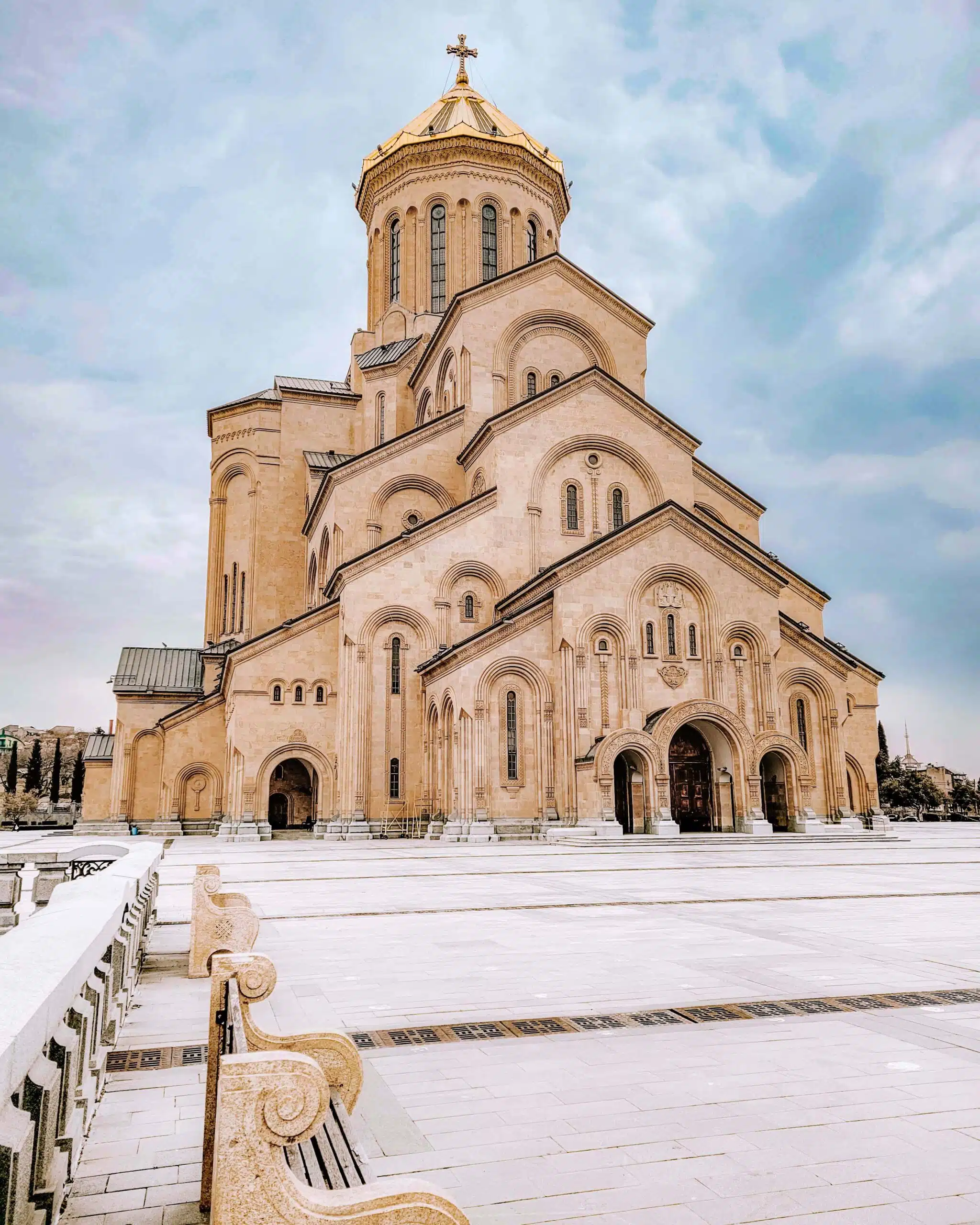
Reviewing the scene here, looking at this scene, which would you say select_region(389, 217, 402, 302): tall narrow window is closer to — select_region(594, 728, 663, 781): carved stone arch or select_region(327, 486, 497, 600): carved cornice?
select_region(327, 486, 497, 600): carved cornice

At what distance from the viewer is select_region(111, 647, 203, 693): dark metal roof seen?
4125cm

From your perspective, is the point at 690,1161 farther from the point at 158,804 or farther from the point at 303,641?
the point at 158,804

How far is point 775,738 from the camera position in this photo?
3012 cm

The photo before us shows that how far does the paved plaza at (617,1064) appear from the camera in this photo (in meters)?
3.81

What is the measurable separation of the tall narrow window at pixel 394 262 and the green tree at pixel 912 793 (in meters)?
38.7

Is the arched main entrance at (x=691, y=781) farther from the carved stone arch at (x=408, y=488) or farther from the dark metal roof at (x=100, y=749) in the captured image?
the dark metal roof at (x=100, y=749)

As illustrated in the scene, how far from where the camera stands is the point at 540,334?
36.9 m

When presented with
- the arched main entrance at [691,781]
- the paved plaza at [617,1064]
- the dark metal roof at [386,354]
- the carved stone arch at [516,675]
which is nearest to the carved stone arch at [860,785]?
the arched main entrance at [691,781]

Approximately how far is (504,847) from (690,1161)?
851 inches

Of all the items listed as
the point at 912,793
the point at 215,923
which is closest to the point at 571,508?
the point at 215,923

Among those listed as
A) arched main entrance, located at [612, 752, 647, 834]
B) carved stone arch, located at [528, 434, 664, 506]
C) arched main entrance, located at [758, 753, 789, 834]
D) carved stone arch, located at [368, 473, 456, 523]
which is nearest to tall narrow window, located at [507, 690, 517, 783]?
arched main entrance, located at [612, 752, 647, 834]

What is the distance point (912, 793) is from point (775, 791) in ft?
98.5

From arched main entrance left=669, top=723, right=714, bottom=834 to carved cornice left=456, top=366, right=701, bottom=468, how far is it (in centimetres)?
1099

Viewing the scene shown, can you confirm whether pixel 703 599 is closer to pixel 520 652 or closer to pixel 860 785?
pixel 520 652
